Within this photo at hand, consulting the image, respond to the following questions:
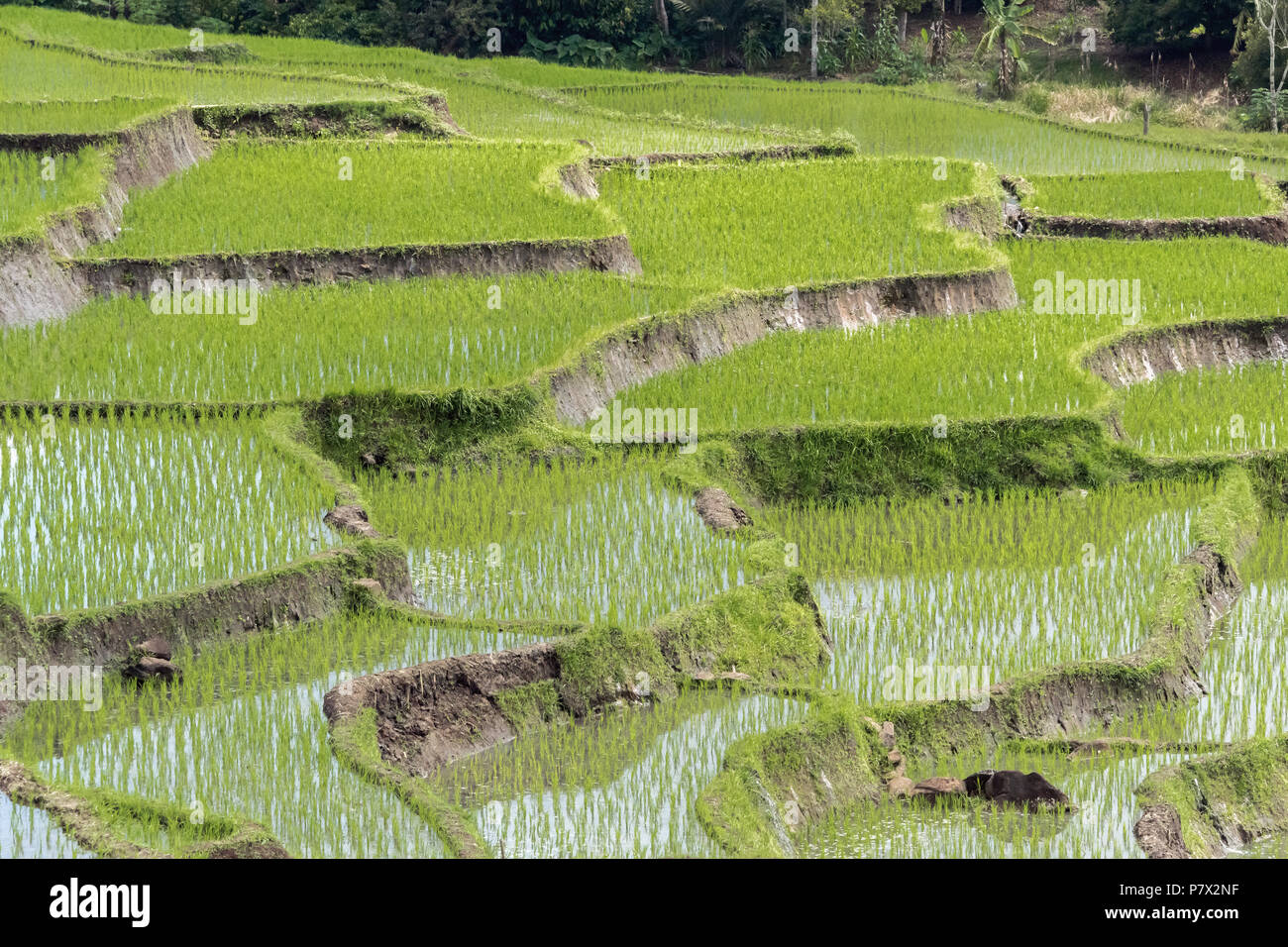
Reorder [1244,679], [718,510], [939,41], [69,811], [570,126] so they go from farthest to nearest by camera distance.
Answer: [939,41]
[570,126]
[718,510]
[1244,679]
[69,811]

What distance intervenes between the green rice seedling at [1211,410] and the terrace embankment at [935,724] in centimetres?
234

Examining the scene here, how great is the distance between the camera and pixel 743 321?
12469 mm

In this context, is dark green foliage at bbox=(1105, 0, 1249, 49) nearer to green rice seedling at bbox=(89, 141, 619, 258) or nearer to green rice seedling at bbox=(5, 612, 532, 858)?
green rice seedling at bbox=(89, 141, 619, 258)

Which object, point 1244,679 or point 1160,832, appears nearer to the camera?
point 1160,832

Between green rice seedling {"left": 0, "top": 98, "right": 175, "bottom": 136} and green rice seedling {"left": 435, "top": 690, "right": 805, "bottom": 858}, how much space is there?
9.11m

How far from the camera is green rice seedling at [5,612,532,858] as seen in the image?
18.4ft

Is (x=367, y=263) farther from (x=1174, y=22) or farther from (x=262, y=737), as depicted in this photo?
(x=1174, y=22)

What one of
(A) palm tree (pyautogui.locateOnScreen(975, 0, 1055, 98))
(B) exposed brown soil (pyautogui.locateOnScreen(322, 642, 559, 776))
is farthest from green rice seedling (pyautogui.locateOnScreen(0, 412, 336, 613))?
(A) palm tree (pyautogui.locateOnScreen(975, 0, 1055, 98))

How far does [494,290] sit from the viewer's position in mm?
12016

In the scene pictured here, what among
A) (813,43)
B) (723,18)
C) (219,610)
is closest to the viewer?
(219,610)

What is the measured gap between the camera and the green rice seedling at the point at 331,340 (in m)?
10.2

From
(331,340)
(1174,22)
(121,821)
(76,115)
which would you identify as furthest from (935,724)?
(1174,22)

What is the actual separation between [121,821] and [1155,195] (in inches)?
565

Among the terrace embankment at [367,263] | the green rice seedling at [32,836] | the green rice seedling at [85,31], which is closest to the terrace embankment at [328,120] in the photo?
the terrace embankment at [367,263]
